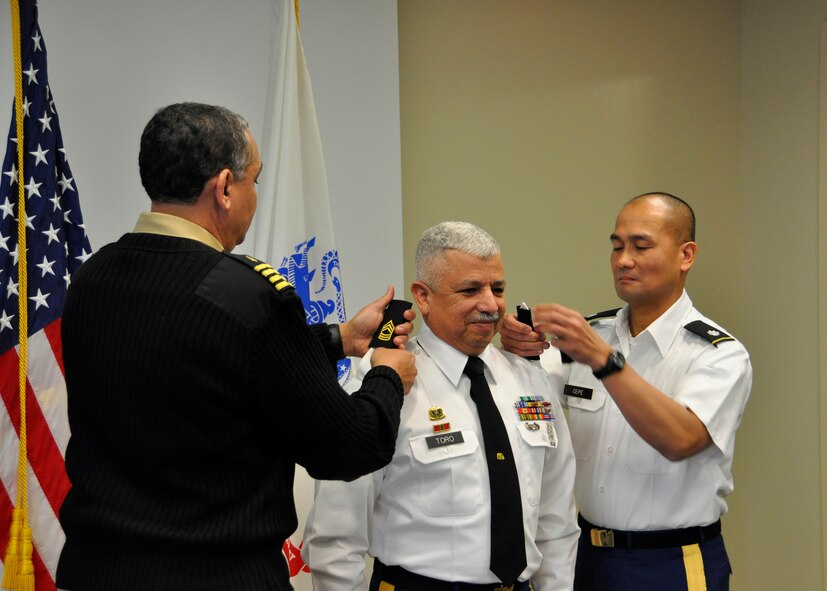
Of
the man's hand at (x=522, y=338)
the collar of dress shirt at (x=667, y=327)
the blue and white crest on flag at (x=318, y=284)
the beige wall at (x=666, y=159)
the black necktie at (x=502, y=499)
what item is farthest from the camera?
the beige wall at (x=666, y=159)

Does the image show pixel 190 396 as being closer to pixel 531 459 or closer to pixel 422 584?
pixel 422 584

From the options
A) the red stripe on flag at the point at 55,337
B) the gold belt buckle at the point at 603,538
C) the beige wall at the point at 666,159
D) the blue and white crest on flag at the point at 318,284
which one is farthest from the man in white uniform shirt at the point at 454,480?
the beige wall at the point at 666,159

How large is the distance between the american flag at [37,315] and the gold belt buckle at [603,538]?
4.70 ft

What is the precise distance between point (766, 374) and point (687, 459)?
186 cm

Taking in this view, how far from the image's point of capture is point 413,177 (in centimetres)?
343

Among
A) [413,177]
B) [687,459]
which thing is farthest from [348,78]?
[687,459]

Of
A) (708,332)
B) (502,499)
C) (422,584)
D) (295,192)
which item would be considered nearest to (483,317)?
(502,499)

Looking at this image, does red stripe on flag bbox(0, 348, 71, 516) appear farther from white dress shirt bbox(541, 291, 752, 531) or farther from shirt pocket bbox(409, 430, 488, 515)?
white dress shirt bbox(541, 291, 752, 531)

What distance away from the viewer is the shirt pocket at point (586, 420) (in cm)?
251

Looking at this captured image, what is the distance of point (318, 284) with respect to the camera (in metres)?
2.89

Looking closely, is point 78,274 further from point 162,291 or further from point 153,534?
point 153,534

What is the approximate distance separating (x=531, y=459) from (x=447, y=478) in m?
0.22

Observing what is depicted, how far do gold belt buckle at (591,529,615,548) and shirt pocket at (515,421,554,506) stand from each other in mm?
404

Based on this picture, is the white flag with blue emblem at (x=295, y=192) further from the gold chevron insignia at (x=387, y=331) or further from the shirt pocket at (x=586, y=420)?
the gold chevron insignia at (x=387, y=331)
